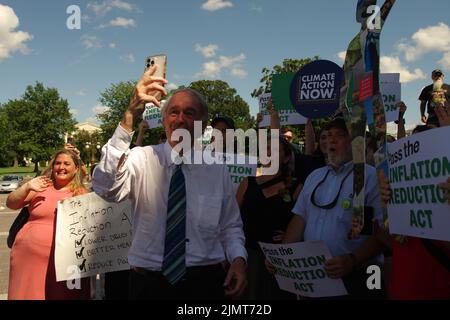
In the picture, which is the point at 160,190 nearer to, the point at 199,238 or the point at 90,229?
the point at 199,238

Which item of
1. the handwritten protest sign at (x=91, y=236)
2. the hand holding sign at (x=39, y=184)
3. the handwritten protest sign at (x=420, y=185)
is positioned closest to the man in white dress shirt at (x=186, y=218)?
the handwritten protest sign at (x=420, y=185)

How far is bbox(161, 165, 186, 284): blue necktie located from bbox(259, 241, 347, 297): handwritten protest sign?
81 cm

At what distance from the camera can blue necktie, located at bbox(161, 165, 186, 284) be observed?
220cm

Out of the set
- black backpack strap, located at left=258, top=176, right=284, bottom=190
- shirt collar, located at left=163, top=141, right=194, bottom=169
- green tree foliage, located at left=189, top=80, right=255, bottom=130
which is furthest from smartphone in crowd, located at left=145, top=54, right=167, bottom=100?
green tree foliage, located at left=189, top=80, right=255, bottom=130

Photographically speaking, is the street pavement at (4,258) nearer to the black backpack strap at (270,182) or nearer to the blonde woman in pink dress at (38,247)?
the blonde woman in pink dress at (38,247)

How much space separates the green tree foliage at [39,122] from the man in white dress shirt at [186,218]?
65397mm

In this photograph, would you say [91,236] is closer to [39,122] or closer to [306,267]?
[306,267]

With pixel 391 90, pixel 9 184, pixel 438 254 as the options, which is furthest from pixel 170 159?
pixel 9 184

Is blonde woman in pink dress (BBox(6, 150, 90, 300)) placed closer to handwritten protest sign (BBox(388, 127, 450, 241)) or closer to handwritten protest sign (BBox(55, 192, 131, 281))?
handwritten protest sign (BBox(55, 192, 131, 281))

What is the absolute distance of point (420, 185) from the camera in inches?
87.0

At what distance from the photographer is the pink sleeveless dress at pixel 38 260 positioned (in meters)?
3.58

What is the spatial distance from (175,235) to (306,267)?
966 millimetres

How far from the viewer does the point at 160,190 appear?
232cm

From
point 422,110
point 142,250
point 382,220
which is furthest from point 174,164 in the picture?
point 422,110
